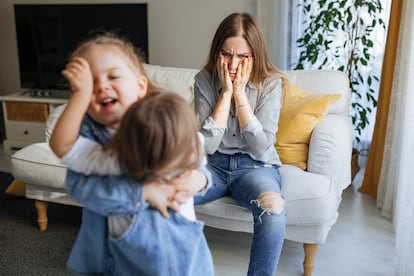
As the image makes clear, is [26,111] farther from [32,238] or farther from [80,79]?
[80,79]

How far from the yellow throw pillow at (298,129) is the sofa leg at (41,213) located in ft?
4.01

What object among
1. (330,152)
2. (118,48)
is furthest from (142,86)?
(330,152)

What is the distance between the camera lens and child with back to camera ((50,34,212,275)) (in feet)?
2.68

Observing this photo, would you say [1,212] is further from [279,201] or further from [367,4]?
[367,4]

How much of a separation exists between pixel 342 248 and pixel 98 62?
1.69 metres

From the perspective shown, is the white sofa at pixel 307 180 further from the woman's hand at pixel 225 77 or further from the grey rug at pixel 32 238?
the woman's hand at pixel 225 77

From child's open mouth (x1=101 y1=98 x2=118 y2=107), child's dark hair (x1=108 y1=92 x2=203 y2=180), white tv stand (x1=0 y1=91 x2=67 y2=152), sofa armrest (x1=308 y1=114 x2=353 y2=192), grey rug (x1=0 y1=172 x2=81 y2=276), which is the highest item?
child's open mouth (x1=101 y1=98 x2=118 y2=107)

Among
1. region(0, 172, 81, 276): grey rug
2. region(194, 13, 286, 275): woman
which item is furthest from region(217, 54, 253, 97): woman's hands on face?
region(0, 172, 81, 276): grey rug

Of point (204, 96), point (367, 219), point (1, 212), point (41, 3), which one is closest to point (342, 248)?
point (367, 219)

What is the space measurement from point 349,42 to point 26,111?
2575mm

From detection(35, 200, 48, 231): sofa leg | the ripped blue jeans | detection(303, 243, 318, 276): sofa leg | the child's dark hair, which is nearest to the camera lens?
the child's dark hair

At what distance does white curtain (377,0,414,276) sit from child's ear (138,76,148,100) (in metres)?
A: 1.21

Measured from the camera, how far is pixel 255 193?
1.65 meters

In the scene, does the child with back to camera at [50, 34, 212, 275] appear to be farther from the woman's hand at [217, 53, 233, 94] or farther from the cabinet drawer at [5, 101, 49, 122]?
the cabinet drawer at [5, 101, 49, 122]
